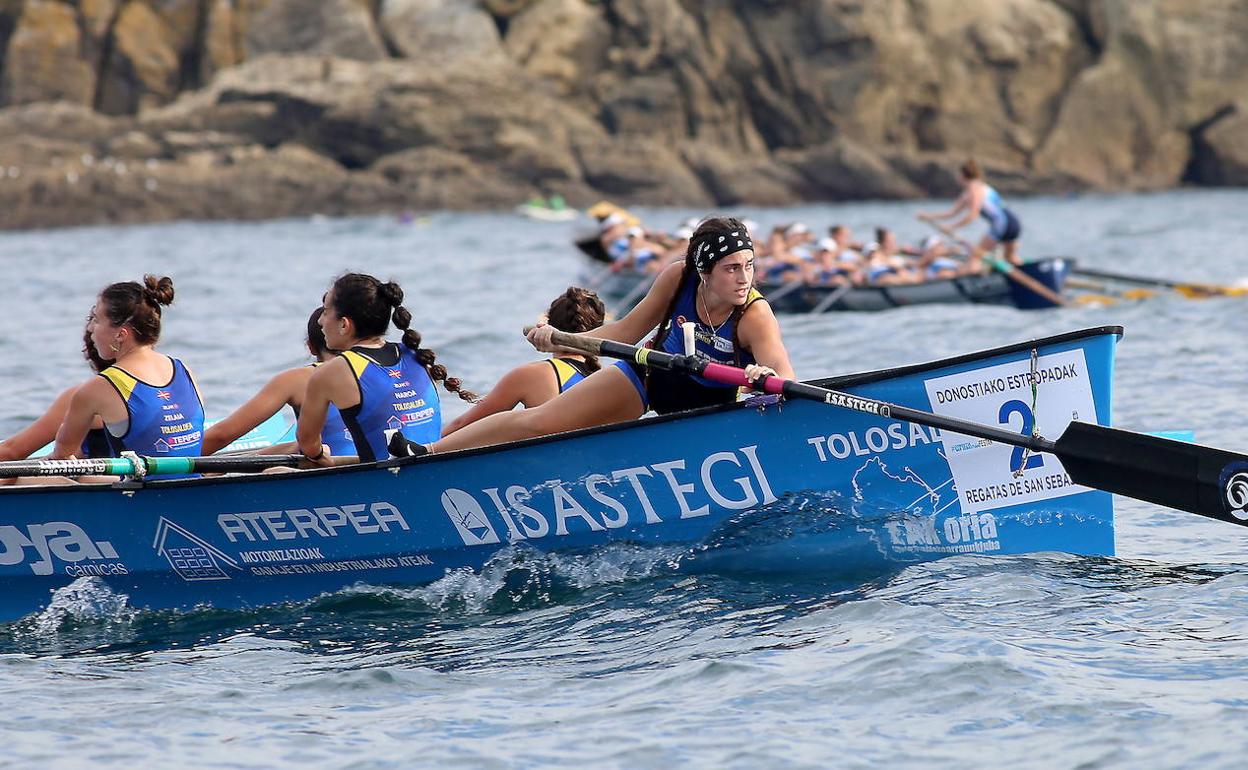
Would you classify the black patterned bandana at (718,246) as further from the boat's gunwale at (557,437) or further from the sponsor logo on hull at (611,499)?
the sponsor logo on hull at (611,499)

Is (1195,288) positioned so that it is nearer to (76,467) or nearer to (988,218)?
(988,218)

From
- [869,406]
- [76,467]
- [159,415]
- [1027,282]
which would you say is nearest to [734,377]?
[869,406]

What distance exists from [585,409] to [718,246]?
1005mm

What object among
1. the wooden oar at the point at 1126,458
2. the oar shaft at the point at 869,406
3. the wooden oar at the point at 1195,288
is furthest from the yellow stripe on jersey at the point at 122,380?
the wooden oar at the point at 1195,288

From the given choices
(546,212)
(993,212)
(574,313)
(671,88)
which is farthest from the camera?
(671,88)

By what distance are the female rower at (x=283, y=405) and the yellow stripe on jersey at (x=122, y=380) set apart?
1.67ft

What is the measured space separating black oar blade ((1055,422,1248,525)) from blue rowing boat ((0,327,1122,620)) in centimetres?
24

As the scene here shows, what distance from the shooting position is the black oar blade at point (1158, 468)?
623cm

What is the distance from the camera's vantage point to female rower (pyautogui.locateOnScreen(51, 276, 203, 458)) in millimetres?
7059

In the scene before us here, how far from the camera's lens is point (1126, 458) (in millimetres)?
6344

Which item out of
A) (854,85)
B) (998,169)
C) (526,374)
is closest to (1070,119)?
(998,169)

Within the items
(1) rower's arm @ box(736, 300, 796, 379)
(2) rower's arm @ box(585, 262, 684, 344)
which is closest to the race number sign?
(1) rower's arm @ box(736, 300, 796, 379)

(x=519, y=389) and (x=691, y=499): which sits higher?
(x=519, y=389)

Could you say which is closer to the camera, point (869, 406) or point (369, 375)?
point (869, 406)
